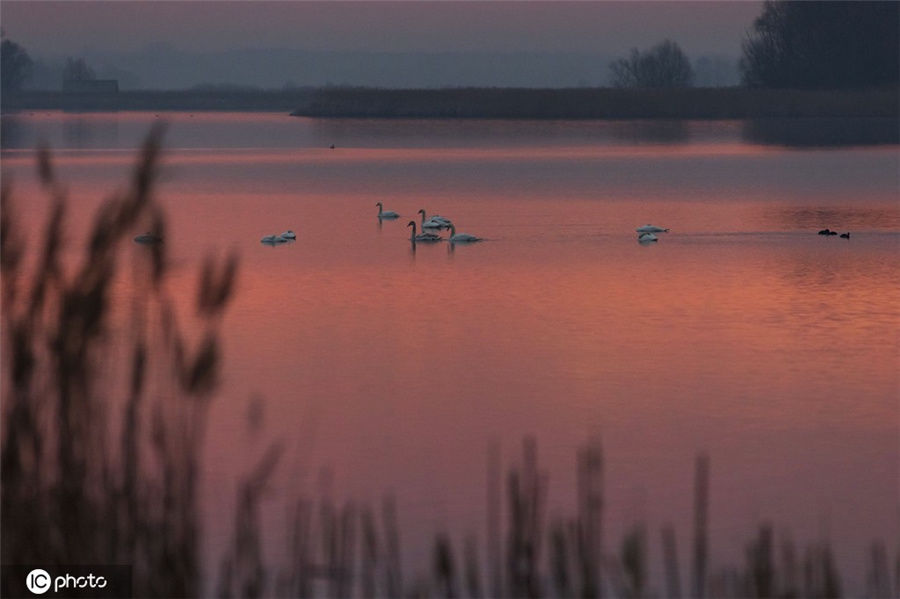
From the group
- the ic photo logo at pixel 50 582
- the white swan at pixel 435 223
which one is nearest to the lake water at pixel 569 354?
the white swan at pixel 435 223

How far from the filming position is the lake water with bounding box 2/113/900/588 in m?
7.25

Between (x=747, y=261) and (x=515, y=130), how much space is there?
50.5 meters

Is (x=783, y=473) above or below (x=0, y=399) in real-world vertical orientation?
below

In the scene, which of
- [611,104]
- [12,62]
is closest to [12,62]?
[12,62]

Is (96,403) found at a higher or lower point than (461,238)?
higher

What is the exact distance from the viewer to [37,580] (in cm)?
425

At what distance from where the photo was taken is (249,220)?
2355cm

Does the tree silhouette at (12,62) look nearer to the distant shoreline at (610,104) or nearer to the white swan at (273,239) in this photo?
the distant shoreline at (610,104)

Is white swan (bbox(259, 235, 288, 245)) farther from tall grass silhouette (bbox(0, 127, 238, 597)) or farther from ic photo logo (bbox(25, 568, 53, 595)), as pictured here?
ic photo logo (bbox(25, 568, 53, 595))

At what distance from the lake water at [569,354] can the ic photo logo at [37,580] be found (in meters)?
0.92

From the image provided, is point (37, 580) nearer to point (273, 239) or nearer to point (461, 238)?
point (273, 239)

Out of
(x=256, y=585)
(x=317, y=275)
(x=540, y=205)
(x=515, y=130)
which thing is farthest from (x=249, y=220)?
(x=515, y=130)

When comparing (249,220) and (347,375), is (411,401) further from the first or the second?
(249,220)

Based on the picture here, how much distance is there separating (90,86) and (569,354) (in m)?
128
